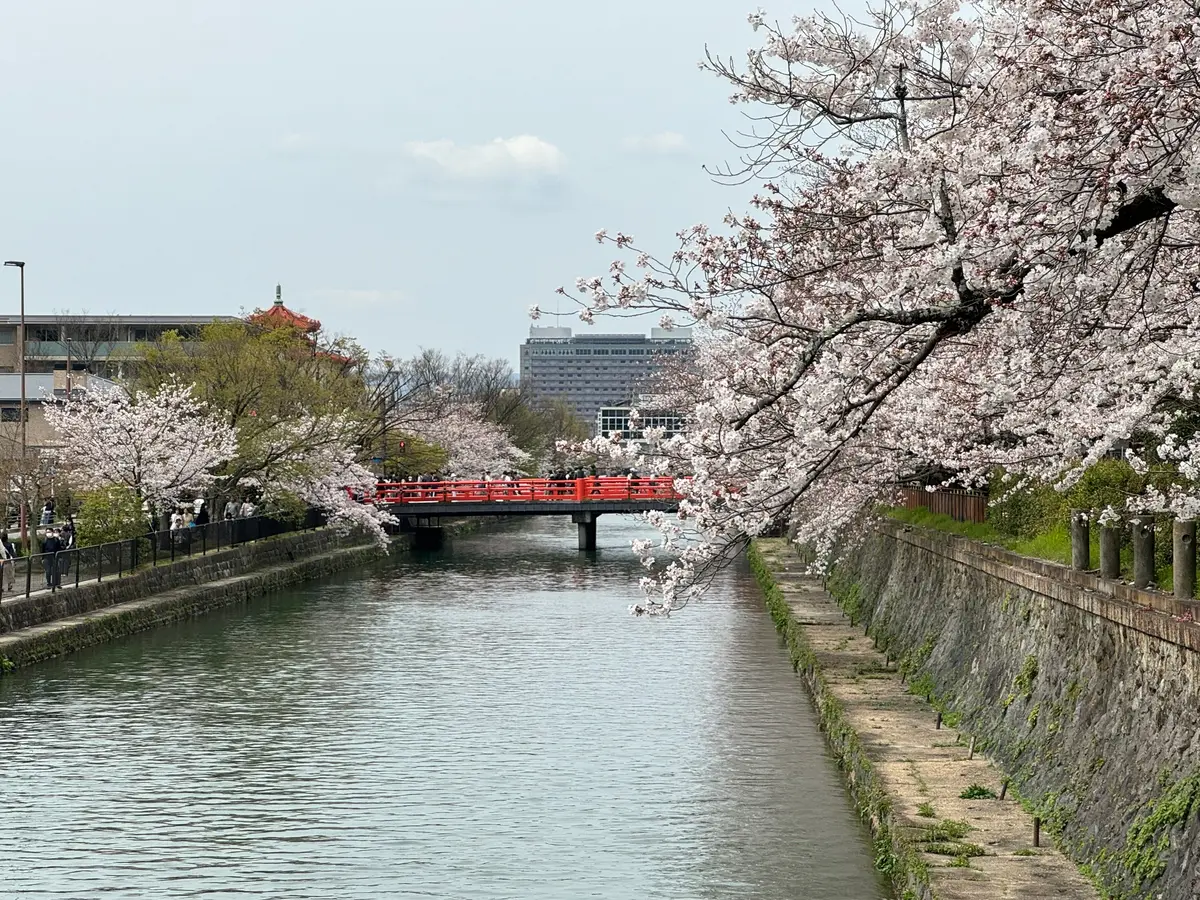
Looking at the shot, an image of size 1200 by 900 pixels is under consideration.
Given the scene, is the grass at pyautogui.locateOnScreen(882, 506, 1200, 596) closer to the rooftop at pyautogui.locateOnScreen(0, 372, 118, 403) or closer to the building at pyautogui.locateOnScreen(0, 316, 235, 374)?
the rooftop at pyautogui.locateOnScreen(0, 372, 118, 403)

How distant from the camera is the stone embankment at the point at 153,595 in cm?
3031

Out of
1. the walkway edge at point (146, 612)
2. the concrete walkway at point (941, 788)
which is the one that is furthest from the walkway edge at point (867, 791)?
the walkway edge at point (146, 612)

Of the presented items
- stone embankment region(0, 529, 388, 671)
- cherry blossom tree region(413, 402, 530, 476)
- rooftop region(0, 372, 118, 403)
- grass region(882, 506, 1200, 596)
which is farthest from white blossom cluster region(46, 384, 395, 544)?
cherry blossom tree region(413, 402, 530, 476)

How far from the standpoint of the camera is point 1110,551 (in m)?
14.3

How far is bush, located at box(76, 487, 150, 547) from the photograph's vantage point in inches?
1618

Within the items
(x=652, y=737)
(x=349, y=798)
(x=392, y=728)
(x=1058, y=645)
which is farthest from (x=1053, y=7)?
(x=392, y=728)

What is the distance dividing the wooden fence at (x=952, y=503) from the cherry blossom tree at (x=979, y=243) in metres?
7.72

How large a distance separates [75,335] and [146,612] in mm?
81001

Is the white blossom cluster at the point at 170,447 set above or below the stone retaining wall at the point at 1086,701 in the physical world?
above

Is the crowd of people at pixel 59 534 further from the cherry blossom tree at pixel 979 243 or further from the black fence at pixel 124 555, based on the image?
the cherry blossom tree at pixel 979 243

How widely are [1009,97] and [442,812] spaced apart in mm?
11186

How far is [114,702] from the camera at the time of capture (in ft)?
88.5

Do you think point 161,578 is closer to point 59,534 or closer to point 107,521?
point 107,521

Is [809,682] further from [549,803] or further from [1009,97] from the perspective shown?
[1009,97]
